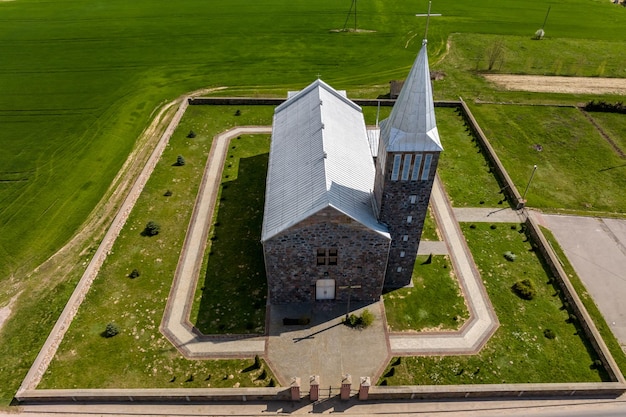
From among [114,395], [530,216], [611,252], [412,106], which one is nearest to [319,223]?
[412,106]

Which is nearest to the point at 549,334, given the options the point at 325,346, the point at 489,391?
the point at 489,391

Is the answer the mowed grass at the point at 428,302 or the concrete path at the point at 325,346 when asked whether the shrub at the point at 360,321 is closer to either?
the concrete path at the point at 325,346

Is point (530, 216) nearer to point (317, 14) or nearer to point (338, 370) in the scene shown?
point (338, 370)

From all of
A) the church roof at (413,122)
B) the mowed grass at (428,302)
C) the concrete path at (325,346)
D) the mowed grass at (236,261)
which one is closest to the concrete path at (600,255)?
the mowed grass at (428,302)

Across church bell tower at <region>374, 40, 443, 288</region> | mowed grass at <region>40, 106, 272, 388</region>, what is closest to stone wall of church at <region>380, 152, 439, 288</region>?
church bell tower at <region>374, 40, 443, 288</region>

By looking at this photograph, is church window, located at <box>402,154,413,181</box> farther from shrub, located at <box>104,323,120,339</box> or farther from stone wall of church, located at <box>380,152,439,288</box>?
shrub, located at <box>104,323,120,339</box>
